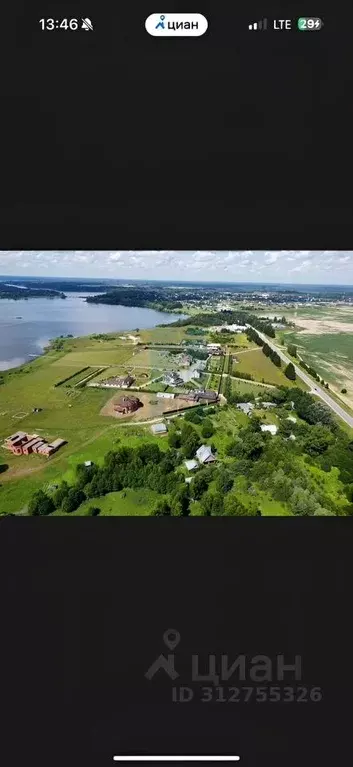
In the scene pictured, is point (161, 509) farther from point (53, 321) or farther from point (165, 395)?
point (53, 321)

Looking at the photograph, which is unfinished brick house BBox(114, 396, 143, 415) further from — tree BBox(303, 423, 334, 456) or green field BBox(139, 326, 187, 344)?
tree BBox(303, 423, 334, 456)
